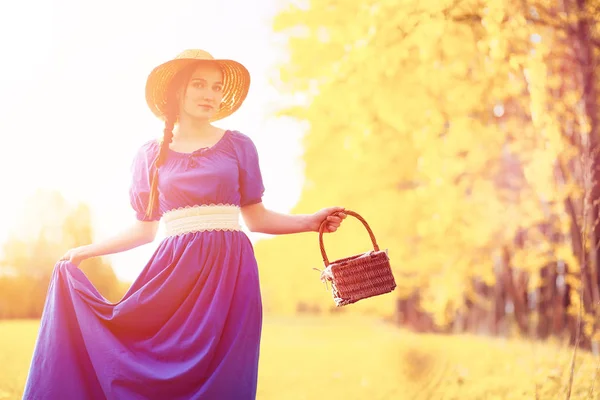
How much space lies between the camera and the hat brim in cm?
313

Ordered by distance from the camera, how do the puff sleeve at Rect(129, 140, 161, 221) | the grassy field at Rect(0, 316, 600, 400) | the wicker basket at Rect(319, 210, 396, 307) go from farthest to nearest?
the grassy field at Rect(0, 316, 600, 400) < the puff sleeve at Rect(129, 140, 161, 221) < the wicker basket at Rect(319, 210, 396, 307)

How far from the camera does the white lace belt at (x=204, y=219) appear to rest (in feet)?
9.66

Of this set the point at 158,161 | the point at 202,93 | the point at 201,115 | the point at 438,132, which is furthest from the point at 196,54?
the point at 438,132

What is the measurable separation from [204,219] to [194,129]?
0.45 meters

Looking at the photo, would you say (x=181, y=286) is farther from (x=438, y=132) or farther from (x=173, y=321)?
(x=438, y=132)

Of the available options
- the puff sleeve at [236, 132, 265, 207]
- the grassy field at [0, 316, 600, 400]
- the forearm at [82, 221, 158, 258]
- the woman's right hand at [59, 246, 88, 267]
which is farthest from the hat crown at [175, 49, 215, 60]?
the grassy field at [0, 316, 600, 400]

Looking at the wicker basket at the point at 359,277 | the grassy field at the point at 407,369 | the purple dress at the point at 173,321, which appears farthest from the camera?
the grassy field at the point at 407,369

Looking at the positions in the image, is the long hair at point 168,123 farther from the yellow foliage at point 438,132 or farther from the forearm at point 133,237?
the yellow foliage at point 438,132

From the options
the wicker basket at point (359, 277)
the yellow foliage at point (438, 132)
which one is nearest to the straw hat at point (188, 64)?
the wicker basket at point (359, 277)

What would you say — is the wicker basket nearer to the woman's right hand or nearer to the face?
the face

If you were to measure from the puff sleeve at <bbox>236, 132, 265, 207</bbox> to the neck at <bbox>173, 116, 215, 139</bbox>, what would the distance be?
0.14 m

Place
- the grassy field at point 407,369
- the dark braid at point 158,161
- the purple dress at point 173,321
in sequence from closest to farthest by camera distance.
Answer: the purple dress at point 173,321 < the dark braid at point 158,161 < the grassy field at point 407,369

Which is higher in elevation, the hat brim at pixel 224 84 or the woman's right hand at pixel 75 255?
the hat brim at pixel 224 84

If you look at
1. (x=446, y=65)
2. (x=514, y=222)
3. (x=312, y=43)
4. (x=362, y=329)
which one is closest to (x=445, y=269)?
(x=514, y=222)
